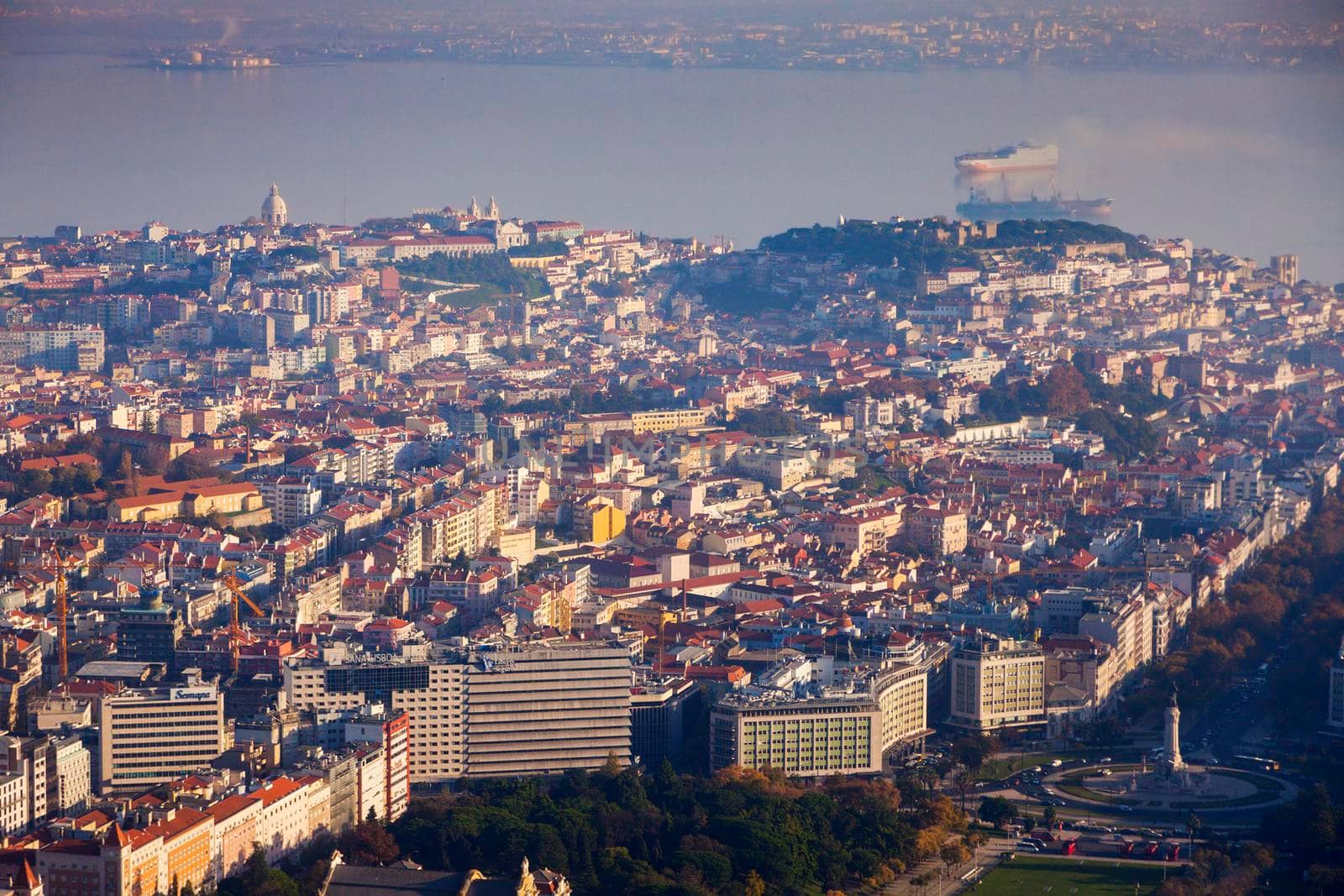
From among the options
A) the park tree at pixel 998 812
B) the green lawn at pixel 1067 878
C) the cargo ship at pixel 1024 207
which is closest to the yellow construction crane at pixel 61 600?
the park tree at pixel 998 812

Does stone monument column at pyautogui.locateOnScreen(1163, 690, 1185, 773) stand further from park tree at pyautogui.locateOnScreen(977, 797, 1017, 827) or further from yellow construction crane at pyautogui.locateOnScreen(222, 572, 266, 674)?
yellow construction crane at pyautogui.locateOnScreen(222, 572, 266, 674)

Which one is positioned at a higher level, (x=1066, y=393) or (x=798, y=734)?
(x=798, y=734)

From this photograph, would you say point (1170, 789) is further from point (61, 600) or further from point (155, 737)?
point (61, 600)

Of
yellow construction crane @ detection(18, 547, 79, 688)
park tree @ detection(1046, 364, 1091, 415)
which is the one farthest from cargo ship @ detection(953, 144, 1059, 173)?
yellow construction crane @ detection(18, 547, 79, 688)

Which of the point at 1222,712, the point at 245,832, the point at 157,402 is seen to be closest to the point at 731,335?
the point at 157,402

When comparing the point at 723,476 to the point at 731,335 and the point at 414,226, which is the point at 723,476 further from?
the point at 414,226

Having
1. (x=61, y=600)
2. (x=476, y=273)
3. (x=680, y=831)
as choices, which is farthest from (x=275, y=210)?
(x=680, y=831)
